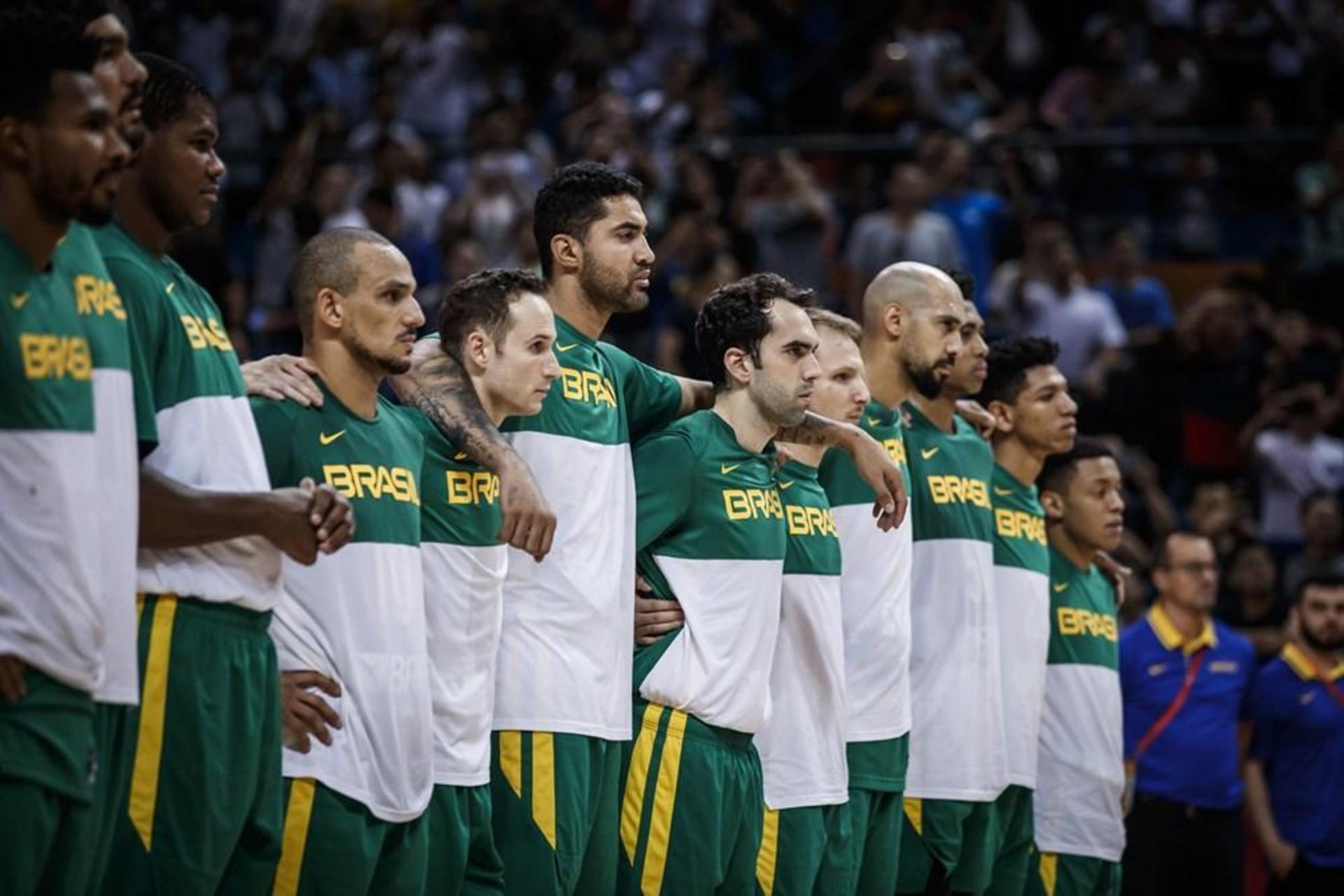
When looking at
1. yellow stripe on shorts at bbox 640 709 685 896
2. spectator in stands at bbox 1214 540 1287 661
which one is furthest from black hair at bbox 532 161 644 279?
spectator in stands at bbox 1214 540 1287 661

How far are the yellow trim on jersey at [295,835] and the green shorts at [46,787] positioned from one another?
1160 mm

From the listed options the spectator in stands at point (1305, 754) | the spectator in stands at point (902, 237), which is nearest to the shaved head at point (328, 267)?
the spectator in stands at point (1305, 754)

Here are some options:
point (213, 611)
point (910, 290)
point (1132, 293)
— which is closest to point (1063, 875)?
point (910, 290)

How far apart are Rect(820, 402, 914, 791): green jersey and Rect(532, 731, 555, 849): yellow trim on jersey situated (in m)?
1.55

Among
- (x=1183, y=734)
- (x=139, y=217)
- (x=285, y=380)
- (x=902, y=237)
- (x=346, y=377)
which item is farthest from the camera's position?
(x=902, y=237)

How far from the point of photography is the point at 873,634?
782cm

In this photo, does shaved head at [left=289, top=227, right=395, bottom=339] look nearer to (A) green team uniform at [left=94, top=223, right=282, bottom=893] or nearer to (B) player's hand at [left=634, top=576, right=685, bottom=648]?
(A) green team uniform at [left=94, top=223, right=282, bottom=893]

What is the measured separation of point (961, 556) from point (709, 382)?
1.33 meters

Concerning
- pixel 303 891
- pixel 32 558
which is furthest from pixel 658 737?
pixel 32 558

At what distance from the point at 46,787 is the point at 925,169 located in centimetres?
1168

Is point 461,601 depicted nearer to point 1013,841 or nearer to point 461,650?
point 461,650

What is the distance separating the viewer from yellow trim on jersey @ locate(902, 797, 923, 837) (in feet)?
27.1

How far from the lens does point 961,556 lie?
8.30 m

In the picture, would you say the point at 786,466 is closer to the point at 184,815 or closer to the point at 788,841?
the point at 788,841
